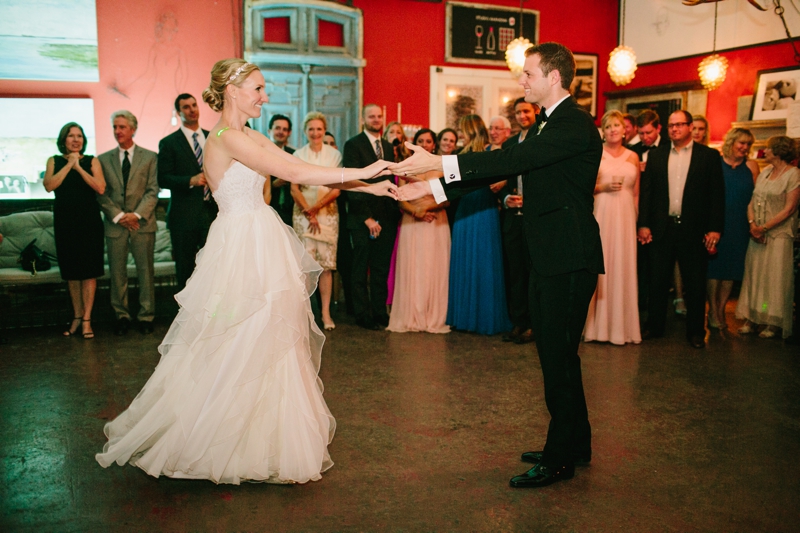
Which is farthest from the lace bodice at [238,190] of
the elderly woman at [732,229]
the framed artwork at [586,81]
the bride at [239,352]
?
the framed artwork at [586,81]

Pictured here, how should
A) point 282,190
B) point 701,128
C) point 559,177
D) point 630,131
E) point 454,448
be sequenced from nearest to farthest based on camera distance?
point 559,177 → point 454,448 → point 282,190 → point 701,128 → point 630,131

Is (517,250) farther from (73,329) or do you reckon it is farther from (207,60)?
(207,60)

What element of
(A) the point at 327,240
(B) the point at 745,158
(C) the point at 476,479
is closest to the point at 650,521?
(C) the point at 476,479

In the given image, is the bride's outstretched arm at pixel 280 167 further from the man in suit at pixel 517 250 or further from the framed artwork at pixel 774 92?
the framed artwork at pixel 774 92

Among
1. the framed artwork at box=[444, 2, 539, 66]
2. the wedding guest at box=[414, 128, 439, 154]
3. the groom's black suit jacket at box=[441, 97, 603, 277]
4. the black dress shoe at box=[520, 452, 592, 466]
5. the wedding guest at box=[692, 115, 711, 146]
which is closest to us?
the groom's black suit jacket at box=[441, 97, 603, 277]

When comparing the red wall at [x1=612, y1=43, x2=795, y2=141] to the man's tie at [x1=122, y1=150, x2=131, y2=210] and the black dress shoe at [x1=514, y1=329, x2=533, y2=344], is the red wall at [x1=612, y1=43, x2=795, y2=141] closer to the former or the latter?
the black dress shoe at [x1=514, y1=329, x2=533, y2=344]

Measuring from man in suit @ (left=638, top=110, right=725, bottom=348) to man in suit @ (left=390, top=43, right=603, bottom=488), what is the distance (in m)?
2.91

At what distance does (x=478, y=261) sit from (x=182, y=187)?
2.57 m

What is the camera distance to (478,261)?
557cm

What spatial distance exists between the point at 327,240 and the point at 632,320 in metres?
2.65

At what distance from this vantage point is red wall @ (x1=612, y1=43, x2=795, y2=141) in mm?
8531

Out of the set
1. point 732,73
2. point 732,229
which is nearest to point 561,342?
point 732,229

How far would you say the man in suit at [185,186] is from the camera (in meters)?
5.45

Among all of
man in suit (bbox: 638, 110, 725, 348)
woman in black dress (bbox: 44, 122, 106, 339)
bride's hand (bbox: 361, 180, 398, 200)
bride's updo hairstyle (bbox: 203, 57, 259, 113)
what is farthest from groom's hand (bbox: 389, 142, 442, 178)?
woman in black dress (bbox: 44, 122, 106, 339)
